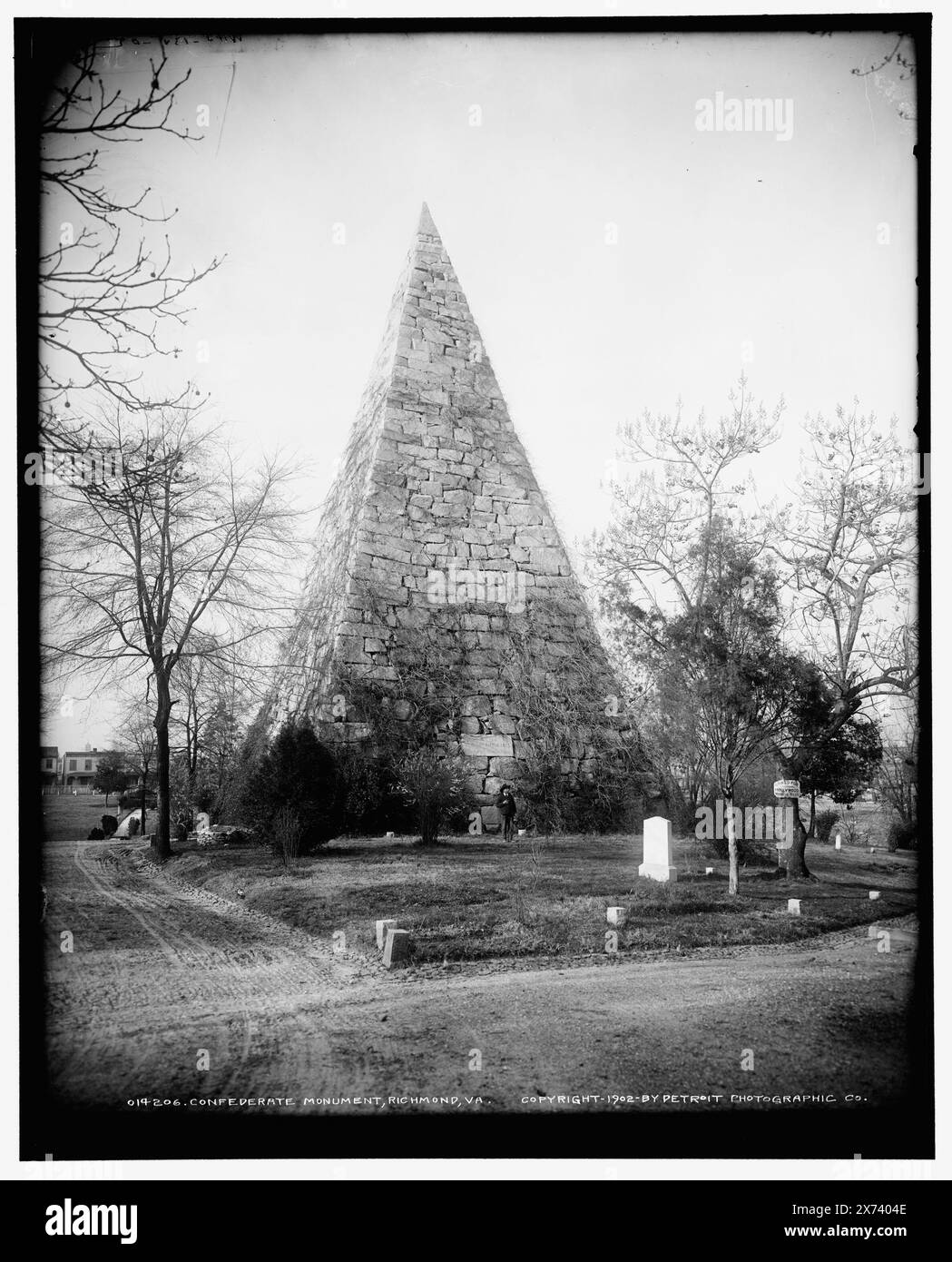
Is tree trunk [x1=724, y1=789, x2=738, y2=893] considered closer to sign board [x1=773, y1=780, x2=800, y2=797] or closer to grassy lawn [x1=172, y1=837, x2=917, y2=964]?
grassy lawn [x1=172, y1=837, x2=917, y2=964]

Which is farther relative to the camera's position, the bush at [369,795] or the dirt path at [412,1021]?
the bush at [369,795]

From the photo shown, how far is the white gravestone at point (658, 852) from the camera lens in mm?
4805

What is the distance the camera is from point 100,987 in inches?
163

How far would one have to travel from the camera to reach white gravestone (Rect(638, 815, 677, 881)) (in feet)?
15.8

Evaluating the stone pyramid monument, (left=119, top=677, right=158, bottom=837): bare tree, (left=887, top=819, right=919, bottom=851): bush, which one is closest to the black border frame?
(left=887, top=819, right=919, bottom=851): bush

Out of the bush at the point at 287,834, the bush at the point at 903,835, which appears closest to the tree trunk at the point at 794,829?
the bush at the point at 903,835

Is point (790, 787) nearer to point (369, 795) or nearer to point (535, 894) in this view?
point (535, 894)

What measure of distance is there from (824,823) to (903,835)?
0.46 metres

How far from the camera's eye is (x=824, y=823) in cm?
499

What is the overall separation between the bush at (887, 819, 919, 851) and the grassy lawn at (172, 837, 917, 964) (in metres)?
0.08

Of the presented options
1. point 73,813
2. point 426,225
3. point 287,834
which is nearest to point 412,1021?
point 287,834

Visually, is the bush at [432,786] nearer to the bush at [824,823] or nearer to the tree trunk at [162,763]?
the tree trunk at [162,763]

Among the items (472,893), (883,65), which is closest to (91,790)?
(472,893)

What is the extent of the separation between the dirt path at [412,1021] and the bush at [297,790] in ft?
1.79
